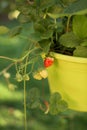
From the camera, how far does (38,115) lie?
5.16 ft

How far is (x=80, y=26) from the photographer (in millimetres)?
696

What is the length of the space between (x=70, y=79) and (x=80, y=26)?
12 cm

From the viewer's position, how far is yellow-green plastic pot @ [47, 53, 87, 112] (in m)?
0.69

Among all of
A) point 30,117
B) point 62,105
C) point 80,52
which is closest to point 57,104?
point 62,105

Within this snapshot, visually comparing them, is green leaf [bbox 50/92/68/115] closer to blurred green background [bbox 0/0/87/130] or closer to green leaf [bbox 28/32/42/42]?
green leaf [bbox 28/32/42/42]

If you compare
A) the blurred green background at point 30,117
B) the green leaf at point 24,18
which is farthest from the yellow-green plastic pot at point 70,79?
the blurred green background at point 30,117

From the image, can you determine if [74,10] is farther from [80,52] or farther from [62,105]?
[62,105]

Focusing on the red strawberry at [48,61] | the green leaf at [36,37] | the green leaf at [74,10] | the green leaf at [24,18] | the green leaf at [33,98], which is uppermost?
the green leaf at [24,18]

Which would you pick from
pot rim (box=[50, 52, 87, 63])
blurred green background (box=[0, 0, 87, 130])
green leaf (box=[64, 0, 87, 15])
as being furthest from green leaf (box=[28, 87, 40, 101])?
blurred green background (box=[0, 0, 87, 130])

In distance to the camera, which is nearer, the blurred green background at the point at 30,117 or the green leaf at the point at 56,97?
the green leaf at the point at 56,97

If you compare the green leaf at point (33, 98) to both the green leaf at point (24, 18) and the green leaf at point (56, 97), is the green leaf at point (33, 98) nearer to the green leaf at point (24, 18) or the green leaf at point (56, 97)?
the green leaf at point (56, 97)

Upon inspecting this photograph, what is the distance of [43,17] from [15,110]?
0.97 metres

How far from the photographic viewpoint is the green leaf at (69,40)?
699 millimetres

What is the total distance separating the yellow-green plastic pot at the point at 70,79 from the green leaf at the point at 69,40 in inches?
1.2
